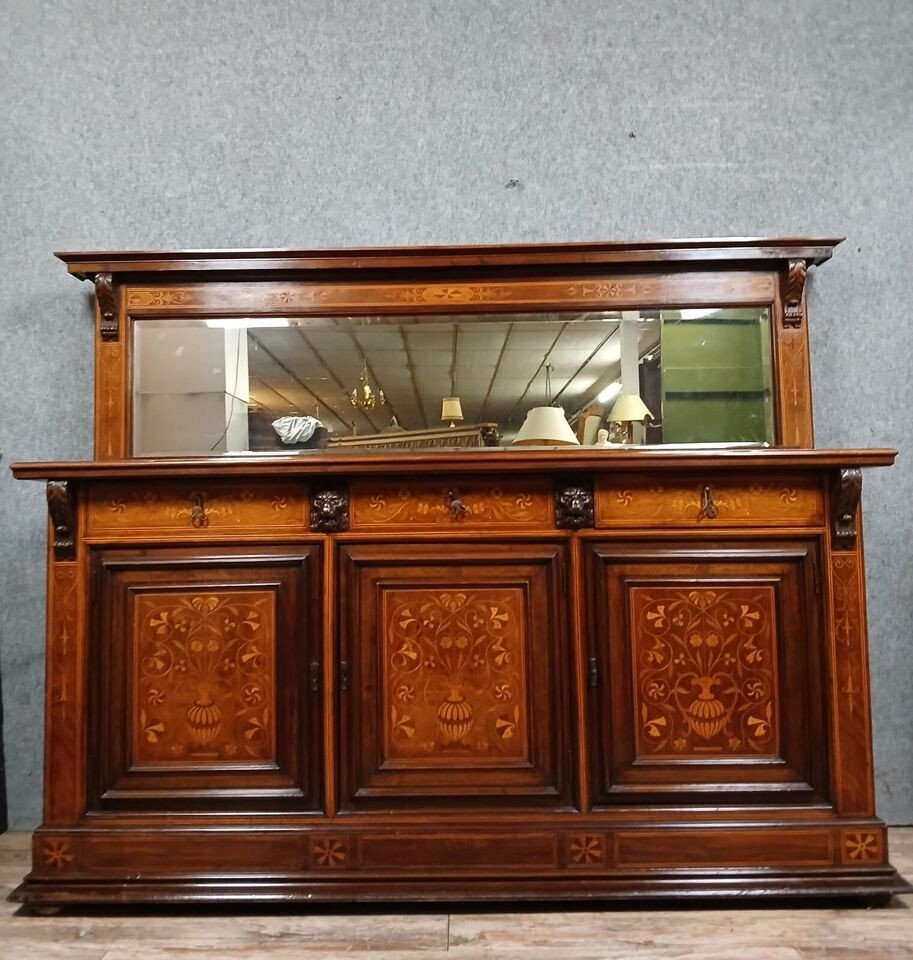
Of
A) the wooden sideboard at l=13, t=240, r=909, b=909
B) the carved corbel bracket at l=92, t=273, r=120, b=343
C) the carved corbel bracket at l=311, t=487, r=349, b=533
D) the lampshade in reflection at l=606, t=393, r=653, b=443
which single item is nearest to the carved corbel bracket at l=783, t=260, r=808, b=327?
the lampshade in reflection at l=606, t=393, r=653, b=443

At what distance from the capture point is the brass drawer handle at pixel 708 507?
1894 millimetres

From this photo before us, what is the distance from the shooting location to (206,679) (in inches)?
74.4

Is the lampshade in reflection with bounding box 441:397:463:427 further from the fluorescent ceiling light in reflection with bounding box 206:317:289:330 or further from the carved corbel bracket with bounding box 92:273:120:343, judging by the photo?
the carved corbel bracket with bounding box 92:273:120:343

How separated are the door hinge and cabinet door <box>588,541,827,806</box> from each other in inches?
0.6

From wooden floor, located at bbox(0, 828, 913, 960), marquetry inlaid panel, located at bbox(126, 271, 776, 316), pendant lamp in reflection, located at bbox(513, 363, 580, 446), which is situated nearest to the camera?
wooden floor, located at bbox(0, 828, 913, 960)

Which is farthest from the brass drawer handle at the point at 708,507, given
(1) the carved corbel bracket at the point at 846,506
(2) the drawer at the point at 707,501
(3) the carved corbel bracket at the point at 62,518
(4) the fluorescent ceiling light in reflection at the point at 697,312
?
(3) the carved corbel bracket at the point at 62,518

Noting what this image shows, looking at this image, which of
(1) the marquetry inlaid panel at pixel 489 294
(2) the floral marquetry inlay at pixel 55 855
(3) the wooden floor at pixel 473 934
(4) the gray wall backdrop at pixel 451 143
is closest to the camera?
(3) the wooden floor at pixel 473 934

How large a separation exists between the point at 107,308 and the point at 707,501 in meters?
1.84

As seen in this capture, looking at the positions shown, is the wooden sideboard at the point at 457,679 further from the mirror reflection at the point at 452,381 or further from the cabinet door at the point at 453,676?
the mirror reflection at the point at 452,381

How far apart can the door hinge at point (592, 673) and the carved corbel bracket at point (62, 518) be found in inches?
51.8

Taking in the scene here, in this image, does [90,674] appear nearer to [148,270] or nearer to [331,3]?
[148,270]

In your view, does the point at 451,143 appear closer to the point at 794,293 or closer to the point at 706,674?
the point at 794,293

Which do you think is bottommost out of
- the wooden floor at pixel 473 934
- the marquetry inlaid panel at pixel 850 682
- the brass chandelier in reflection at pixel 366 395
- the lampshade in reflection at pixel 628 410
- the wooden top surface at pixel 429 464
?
the wooden floor at pixel 473 934

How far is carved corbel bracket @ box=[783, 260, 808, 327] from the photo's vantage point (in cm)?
229
